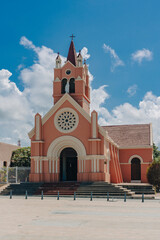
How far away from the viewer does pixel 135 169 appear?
45.6 meters

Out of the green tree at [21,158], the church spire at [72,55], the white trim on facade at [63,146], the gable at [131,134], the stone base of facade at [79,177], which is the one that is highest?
the church spire at [72,55]

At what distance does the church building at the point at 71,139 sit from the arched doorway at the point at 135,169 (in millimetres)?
1115

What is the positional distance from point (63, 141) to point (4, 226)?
78.6 feet

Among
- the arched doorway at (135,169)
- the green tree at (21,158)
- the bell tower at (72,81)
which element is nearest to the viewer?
the bell tower at (72,81)

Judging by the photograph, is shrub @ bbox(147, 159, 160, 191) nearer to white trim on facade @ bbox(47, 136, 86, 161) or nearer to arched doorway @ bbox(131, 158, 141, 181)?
arched doorway @ bbox(131, 158, 141, 181)

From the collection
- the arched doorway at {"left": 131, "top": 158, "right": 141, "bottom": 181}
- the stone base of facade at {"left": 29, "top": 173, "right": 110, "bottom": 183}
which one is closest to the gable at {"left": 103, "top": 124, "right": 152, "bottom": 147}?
the arched doorway at {"left": 131, "top": 158, "right": 141, "bottom": 181}

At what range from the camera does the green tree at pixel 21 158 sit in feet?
172

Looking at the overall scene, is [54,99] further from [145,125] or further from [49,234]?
[49,234]

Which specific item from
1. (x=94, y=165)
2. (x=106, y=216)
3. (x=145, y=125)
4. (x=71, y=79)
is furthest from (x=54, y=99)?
(x=106, y=216)

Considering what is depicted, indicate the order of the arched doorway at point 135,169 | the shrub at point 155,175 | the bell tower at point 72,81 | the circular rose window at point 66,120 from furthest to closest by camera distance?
1. the arched doorway at point 135,169
2. the bell tower at point 72,81
3. the shrub at point 155,175
4. the circular rose window at point 66,120

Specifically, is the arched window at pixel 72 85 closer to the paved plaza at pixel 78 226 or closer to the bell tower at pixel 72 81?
the bell tower at pixel 72 81

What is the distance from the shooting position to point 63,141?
3809cm

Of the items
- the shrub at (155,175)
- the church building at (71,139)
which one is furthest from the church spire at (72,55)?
the shrub at (155,175)

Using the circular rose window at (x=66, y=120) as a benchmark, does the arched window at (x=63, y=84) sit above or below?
above
